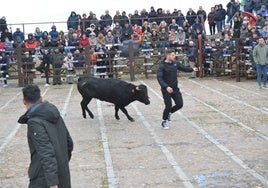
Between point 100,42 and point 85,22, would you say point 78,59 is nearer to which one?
point 100,42

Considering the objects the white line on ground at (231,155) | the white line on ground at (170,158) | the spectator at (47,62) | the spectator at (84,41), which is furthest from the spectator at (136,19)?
the white line on ground at (231,155)

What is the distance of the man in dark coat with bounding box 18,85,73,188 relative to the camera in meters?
4.64

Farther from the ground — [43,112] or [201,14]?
[201,14]

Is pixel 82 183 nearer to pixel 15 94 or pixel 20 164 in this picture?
pixel 20 164

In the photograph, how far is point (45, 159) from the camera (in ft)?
15.2

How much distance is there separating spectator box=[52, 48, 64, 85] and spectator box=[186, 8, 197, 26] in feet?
26.2

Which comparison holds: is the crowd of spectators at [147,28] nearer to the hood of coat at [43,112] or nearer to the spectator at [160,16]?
the spectator at [160,16]

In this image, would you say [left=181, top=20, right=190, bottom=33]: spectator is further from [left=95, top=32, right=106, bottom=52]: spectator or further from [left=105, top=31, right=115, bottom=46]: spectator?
[left=95, top=32, right=106, bottom=52]: spectator

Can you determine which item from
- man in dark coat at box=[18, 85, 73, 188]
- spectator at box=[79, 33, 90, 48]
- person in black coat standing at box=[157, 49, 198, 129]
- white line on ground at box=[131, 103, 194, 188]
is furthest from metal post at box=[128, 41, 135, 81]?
man in dark coat at box=[18, 85, 73, 188]

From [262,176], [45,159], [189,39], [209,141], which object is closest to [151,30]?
[189,39]

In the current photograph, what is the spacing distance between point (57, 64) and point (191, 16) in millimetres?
8389

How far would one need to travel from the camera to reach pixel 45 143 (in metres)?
4.66

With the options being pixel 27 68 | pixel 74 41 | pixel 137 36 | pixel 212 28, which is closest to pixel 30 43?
pixel 27 68

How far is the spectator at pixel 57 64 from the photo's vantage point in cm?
2233
